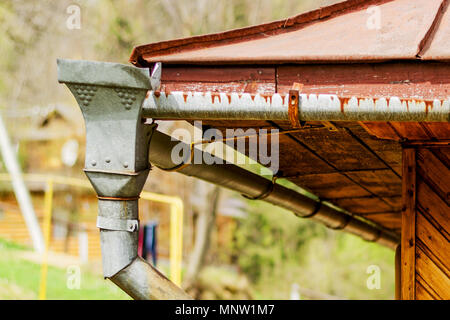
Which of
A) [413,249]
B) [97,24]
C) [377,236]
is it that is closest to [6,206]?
[97,24]

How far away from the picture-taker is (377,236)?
7.80m

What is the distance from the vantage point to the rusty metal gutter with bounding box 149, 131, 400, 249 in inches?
114

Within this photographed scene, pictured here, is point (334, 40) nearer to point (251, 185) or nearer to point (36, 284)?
point (251, 185)

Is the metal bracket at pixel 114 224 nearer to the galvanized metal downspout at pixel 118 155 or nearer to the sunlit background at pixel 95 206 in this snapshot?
the galvanized metal downspout at pixel 118 155

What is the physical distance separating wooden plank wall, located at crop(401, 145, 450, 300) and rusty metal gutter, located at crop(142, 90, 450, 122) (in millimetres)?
948

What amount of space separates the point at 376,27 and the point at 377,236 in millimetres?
5694

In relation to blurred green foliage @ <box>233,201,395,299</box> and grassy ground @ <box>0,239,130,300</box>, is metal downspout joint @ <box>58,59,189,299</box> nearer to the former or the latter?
grassy ground @ <box>0,239,130,300</box>

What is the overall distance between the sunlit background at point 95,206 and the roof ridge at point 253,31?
203 inches

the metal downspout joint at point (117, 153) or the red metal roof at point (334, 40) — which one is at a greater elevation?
the red metal roof at point (334, 40)

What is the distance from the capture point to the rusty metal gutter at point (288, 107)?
217 centimetres

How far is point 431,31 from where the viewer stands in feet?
7.82

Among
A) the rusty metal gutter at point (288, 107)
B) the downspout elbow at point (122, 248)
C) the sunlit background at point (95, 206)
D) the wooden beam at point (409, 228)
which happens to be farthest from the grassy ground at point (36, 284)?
the rusty metal gutter at point (288, 107)

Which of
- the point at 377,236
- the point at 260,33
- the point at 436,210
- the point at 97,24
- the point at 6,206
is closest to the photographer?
the point at 260,33
